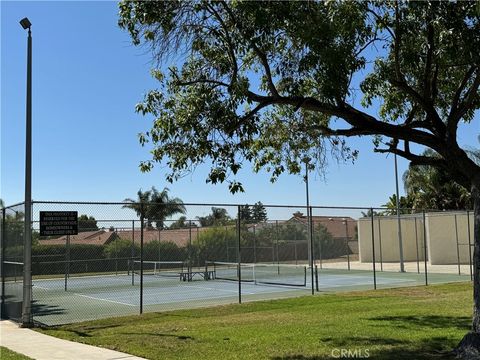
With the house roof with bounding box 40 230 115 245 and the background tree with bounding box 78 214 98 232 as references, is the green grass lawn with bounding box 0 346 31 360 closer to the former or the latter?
the background tree with bounding box 78 214 98 232

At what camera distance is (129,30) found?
9852 millimetres

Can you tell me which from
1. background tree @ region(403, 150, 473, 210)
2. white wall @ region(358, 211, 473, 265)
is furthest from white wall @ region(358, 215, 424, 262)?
background tree @ region(403, 150, 473, 210)

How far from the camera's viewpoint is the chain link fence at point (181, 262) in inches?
668

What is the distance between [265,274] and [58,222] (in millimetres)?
17178

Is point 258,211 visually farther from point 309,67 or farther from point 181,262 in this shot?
point 309,67

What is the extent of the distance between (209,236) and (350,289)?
8.77 metres

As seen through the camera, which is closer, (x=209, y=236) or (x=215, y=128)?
(x=215, y=128)

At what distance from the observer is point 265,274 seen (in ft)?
98.6

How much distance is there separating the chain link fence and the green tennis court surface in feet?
0.13

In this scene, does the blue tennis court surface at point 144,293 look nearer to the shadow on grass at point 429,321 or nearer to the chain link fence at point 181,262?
the chain link fence at point 181,262

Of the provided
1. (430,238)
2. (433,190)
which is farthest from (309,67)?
(433,190)

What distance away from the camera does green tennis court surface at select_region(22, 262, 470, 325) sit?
1733 cm

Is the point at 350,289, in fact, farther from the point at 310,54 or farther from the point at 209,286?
the point at 310,54

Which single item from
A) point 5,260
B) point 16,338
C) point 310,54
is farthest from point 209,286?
point 310,54
